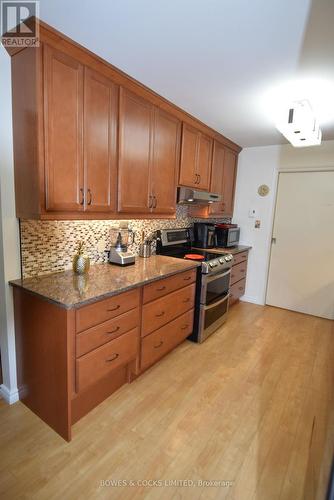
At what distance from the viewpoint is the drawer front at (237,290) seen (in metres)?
3.73

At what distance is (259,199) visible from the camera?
12.9 ft

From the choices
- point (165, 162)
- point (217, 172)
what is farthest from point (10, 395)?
point (217, 172)

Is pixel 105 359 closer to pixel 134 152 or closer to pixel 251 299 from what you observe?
pixel 134 152

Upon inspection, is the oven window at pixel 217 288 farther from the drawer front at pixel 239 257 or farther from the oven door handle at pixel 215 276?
the drawer front at pixel 239 257

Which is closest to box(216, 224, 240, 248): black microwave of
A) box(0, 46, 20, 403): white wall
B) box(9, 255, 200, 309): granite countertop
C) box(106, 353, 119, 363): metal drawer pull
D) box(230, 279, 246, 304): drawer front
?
box(230, 279, 246, 304): drawer front

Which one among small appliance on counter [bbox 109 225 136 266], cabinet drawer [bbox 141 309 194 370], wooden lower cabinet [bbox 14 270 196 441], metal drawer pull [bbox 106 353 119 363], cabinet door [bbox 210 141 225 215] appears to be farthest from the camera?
cabinet door [bbox 210 141 225 215]

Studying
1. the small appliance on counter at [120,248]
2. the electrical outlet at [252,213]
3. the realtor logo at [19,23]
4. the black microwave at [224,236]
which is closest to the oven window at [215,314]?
the black microwave at [224,236]

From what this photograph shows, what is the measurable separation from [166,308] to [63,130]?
1.54 m

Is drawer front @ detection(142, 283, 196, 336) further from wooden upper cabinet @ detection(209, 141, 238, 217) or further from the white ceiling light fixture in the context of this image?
the white ceiling light fixture

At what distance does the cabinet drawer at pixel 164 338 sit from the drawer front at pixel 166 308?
57 millimetres

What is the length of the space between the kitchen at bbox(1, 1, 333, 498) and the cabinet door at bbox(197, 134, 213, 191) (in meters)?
0.02

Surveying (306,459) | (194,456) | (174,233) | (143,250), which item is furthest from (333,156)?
(194,456)

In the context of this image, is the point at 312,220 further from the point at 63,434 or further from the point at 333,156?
the point at 63,434

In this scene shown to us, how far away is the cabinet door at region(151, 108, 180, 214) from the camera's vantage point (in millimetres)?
2416
